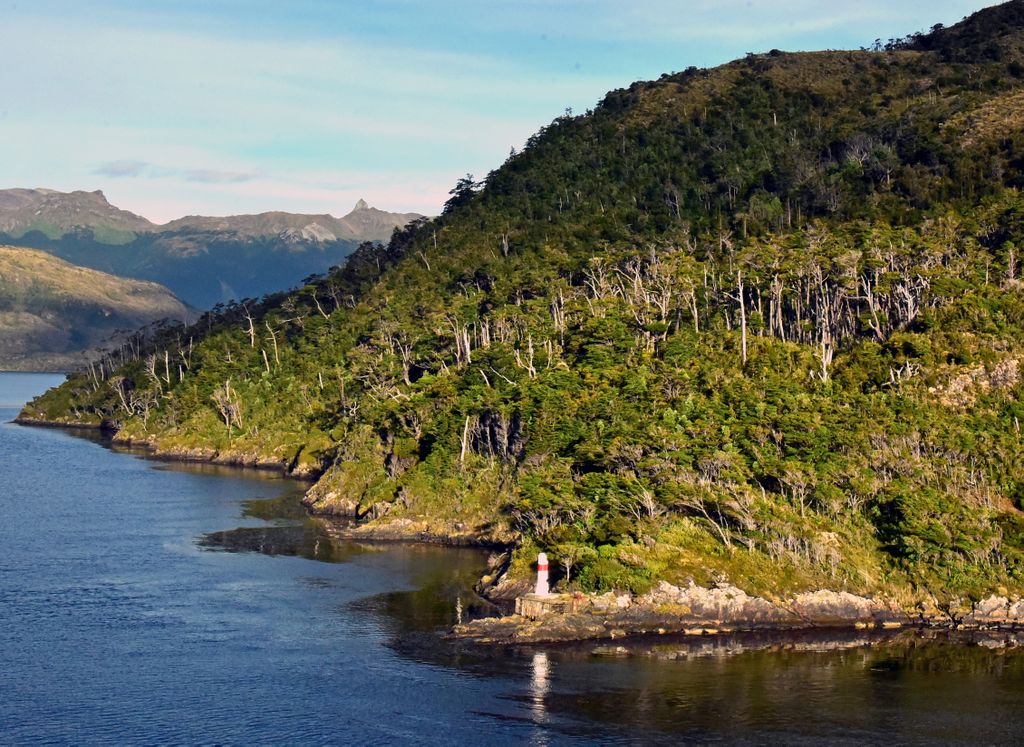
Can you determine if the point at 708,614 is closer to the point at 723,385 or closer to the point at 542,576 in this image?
the point at 542,576

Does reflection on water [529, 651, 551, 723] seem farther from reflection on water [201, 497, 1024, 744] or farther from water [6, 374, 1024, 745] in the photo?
water [6, 374, 1024, 745]

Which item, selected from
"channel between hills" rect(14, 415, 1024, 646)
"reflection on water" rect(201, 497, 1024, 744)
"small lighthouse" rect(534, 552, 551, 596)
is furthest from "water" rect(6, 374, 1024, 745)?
"small lighthouse" rect(534, 552, 551, 596)

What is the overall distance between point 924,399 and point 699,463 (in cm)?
2433

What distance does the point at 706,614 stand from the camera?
79.4 metres

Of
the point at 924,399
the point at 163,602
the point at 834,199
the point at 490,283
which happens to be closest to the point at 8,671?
the point at 163,602

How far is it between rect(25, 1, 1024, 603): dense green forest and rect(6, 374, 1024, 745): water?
8.80 meters

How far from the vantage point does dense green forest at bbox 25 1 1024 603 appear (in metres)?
85.2

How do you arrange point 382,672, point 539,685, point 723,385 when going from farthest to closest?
point 723,385, point 382,672, point 539,685

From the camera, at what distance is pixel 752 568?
271ft

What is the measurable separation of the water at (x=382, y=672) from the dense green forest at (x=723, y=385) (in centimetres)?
880

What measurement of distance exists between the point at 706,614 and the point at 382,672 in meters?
23.0

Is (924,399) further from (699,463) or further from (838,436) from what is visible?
(699,463)

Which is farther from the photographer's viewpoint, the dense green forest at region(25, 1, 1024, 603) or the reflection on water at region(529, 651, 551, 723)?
the dense green forest at region(25, 1, 1024, 603)

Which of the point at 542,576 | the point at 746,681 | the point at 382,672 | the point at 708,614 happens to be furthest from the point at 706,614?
the point at 382,672
